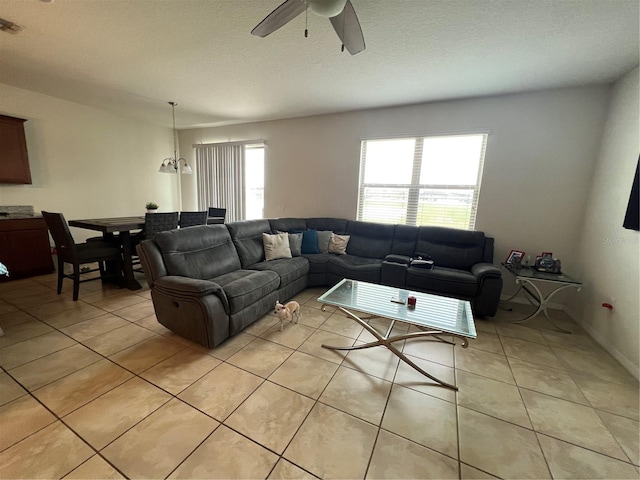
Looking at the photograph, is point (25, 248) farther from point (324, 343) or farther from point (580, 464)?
point (580, 464)

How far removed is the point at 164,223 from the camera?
11.0 ft

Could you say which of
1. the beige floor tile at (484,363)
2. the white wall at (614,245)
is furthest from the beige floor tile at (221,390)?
the white wall at (614,245)

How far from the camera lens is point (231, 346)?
7.11ft

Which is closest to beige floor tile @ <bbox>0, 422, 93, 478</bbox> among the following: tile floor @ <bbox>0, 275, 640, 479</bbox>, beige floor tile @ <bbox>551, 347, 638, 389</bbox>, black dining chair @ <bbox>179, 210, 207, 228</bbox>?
tile floor @ <bbox>0, 275, 640, 479</bbox>

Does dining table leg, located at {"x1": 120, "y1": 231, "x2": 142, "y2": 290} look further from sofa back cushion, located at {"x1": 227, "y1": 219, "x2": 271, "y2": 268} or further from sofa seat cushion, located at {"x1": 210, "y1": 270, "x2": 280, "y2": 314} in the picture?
sofa seat cushion, located at {"x1": 210, "y1": 270, "x2": 280, "y2": 314}

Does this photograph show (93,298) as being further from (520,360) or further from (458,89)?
(458,89)

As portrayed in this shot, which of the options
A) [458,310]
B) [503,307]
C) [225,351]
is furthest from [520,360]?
[225,351]

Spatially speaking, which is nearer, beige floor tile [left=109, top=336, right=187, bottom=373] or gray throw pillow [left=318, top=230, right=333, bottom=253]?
beige floor tile [left=109, top=336, right=187, bottom=373]

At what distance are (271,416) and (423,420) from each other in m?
0.92

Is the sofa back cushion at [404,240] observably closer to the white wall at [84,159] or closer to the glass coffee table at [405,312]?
the glass coffee table at [405,312]

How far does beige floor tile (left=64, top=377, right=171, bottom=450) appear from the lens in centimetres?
134

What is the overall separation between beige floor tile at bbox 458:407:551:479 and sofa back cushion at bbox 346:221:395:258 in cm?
237

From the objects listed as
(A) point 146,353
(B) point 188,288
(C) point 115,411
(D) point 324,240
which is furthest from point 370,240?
(C) point 115,411

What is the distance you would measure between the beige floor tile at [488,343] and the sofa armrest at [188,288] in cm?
227
